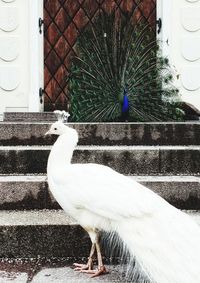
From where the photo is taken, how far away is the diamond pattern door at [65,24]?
7.02 metres

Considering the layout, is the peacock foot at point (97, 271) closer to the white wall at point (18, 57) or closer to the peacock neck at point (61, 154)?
the peacock neck at point (61, 154)

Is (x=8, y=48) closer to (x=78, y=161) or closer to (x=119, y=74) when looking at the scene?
(x=119, y=74)

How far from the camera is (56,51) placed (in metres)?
7.07

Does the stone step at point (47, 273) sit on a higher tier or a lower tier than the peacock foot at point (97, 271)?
lower

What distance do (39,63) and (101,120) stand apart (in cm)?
183

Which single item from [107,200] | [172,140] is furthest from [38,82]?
[107,200]

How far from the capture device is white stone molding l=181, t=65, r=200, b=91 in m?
6.79

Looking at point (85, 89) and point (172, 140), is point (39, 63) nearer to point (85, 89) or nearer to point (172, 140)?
point (85, 89)

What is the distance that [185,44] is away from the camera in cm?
679

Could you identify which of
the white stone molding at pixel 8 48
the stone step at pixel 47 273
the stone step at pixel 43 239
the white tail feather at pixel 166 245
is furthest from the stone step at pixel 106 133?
the white stone molding at pixel 8 48

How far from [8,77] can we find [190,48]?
233 cm

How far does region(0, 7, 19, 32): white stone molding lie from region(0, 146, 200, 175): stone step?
9.84 feet

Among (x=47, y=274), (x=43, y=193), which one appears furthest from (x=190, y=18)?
(x=47, y=274)

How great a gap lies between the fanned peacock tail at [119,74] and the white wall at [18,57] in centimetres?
121
